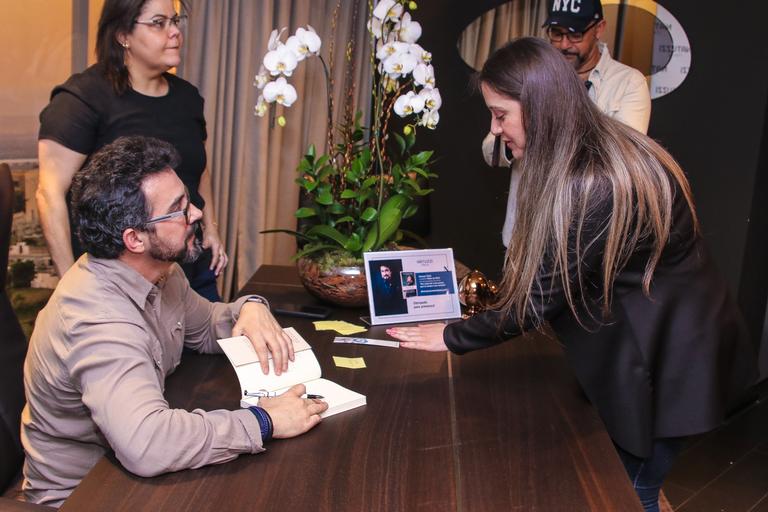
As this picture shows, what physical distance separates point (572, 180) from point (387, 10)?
2.89 feet

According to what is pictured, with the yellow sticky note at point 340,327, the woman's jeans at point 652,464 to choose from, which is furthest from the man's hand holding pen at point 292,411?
the woman's jeans at point 652,464

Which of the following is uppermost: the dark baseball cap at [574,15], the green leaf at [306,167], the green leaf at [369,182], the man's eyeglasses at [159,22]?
the dark baseball cap at [574,15]

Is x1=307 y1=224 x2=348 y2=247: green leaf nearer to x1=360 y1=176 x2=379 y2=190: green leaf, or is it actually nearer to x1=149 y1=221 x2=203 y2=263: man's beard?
x1=360 y1=176 x2=379 y2=190: green leaf

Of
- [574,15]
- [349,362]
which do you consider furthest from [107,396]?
[574,15]

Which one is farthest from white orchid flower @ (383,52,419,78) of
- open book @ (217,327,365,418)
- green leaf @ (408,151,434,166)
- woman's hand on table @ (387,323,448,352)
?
open book @ (217,327,365,418)

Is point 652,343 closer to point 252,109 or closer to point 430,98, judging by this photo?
point 430,98

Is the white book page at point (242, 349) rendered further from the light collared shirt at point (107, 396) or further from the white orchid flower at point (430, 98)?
the white orchid flower at point (430, 98)

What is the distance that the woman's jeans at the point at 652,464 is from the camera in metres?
1.79

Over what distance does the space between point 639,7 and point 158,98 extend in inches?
90.8

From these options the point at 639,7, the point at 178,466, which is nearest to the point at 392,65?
the point at 178,466

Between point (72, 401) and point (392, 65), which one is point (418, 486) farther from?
point (392, 65)

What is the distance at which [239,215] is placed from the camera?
157 inches

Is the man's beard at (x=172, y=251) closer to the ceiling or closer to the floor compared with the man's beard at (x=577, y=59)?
closer to the floor

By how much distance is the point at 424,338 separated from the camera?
1.88 m
